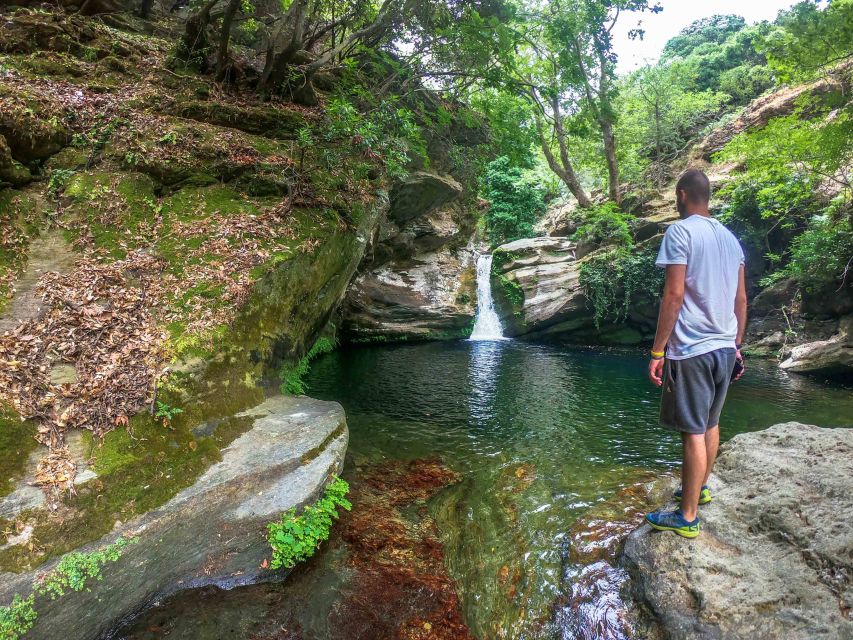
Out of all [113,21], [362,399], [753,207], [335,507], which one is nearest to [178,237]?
[335,507]

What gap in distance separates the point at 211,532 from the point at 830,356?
14082 mm

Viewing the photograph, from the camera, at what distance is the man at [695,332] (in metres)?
2.67

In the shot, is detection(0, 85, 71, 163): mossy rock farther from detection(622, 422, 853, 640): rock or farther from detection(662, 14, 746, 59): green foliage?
detection(662, 14, 746, 59): green foliage

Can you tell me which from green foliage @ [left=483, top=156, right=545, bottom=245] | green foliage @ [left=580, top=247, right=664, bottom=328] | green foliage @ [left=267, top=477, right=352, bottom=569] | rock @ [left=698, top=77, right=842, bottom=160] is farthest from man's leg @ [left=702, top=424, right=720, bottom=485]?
green foliage @ [left=483, top=156, right=545, bottom=245]

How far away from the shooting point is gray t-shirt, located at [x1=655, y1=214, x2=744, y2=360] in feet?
8.76

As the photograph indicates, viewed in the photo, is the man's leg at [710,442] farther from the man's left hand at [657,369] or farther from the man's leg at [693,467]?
the man's left hand at [657,369]

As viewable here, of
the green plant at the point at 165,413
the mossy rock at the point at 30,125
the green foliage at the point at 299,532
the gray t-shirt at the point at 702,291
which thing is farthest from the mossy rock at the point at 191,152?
the gray t-shirt at the point at 702,291

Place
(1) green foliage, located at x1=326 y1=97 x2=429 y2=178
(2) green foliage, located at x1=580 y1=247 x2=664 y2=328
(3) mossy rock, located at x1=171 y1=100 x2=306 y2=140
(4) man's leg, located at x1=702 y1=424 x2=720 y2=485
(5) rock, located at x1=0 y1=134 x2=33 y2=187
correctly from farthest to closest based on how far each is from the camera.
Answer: (2) green foliage, located at x1=580 y1=247 x2=664 y2=328, (3) mossy rock, located at x1=171 y1=100 x2=306 y2=140, (1) green foliage, located at x1=326 y1=97 x2=429 y2=178, (5) rock, located at x1=0 y1=134 x2=33 y2=187, (4) man's leg, located at x1=702 y1=424 x2=720 y2=485

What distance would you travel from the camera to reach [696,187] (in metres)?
2.90

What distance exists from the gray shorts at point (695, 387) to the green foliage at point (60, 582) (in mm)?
3846

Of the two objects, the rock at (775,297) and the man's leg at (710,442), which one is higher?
the rock at (775,297)

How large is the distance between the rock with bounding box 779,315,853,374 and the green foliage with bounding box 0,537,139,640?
1446 cm

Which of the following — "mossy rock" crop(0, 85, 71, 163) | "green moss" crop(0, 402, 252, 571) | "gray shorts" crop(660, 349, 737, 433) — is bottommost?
"green moss" crop(0, 402, 252, 571)

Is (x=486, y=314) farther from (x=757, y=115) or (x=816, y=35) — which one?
(x=757, y=115)
